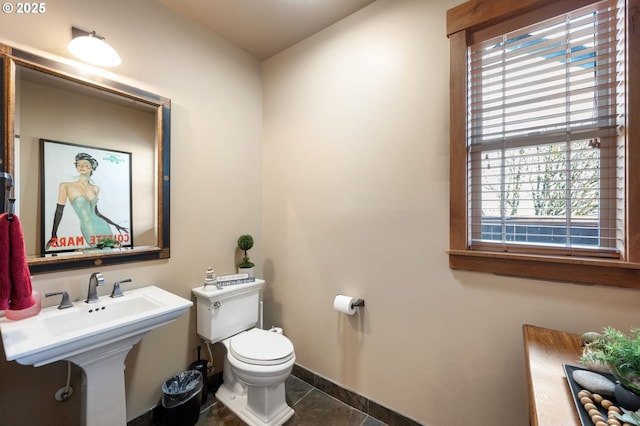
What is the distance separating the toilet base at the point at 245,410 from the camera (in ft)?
5.36

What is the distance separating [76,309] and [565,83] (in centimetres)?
263

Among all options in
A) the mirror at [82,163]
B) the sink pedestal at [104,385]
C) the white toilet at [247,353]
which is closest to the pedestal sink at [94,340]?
the sink pedestal at [104,385]

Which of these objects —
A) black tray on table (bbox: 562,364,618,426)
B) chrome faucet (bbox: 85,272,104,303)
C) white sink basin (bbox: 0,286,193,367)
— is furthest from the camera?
chrome faucet (bbox: 85,272,104,303)

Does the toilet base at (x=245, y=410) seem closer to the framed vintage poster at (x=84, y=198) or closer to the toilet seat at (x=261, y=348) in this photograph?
the toilet seat at (x=261, y=348)

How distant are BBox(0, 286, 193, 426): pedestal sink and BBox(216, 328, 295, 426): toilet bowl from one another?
0.50 meters

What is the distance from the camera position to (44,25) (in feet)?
4.36

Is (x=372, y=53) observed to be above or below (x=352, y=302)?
above

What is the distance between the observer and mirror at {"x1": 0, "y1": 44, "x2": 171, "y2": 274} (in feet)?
4.23

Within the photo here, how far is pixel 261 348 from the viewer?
5.36ft

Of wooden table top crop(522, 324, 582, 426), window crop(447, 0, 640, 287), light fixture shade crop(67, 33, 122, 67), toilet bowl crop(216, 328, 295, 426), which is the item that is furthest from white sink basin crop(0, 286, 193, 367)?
window crop(447, 0, 640, 287)

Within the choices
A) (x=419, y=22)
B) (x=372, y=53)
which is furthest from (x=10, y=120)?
(x=419, y=22)

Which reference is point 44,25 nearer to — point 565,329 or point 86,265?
point 86,265

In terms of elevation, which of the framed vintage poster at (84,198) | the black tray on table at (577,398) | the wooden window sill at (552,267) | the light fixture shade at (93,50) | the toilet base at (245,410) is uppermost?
the light fixture shade at (93,50)

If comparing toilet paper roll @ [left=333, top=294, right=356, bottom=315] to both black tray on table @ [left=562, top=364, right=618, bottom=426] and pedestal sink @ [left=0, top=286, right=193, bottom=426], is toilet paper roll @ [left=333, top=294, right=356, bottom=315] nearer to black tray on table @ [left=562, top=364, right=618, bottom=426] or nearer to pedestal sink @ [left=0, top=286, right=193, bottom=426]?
pedestal sink @ [left=0, top=286, right=193, bottom=426]
